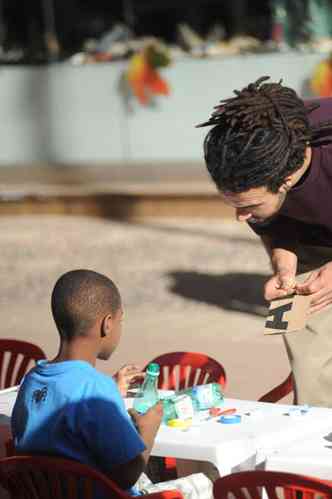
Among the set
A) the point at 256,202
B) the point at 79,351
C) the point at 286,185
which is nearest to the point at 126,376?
the point at 79,351

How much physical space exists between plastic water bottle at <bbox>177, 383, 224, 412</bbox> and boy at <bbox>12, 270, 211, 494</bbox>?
49 cm

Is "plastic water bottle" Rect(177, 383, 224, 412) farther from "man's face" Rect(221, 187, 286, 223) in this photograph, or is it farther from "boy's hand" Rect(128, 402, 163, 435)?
"man's face" Rect(221, 187, 286, 223)

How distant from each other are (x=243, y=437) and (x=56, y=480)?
2.43 feet

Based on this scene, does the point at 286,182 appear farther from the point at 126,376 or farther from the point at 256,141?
the point at 126,376

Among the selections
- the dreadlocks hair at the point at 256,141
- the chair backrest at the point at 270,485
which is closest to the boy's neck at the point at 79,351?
the chair backrest at the point at 270,485

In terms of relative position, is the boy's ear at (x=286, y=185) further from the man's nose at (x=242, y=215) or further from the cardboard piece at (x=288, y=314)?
the cardboard piece at (x=288, y=314)

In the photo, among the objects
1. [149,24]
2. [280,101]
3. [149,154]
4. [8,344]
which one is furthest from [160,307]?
[149,24]

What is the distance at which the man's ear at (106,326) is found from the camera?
12.3 ft

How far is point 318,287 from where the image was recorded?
4.42m

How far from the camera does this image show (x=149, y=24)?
20469 mm

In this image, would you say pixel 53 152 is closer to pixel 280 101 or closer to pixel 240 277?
pixel 240 277

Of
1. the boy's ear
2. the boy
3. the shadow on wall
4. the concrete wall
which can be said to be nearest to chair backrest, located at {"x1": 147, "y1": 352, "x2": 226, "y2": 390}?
the boy's ear

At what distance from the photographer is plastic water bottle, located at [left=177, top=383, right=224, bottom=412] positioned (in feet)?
14.1

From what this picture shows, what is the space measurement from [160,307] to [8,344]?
11.5 feet
